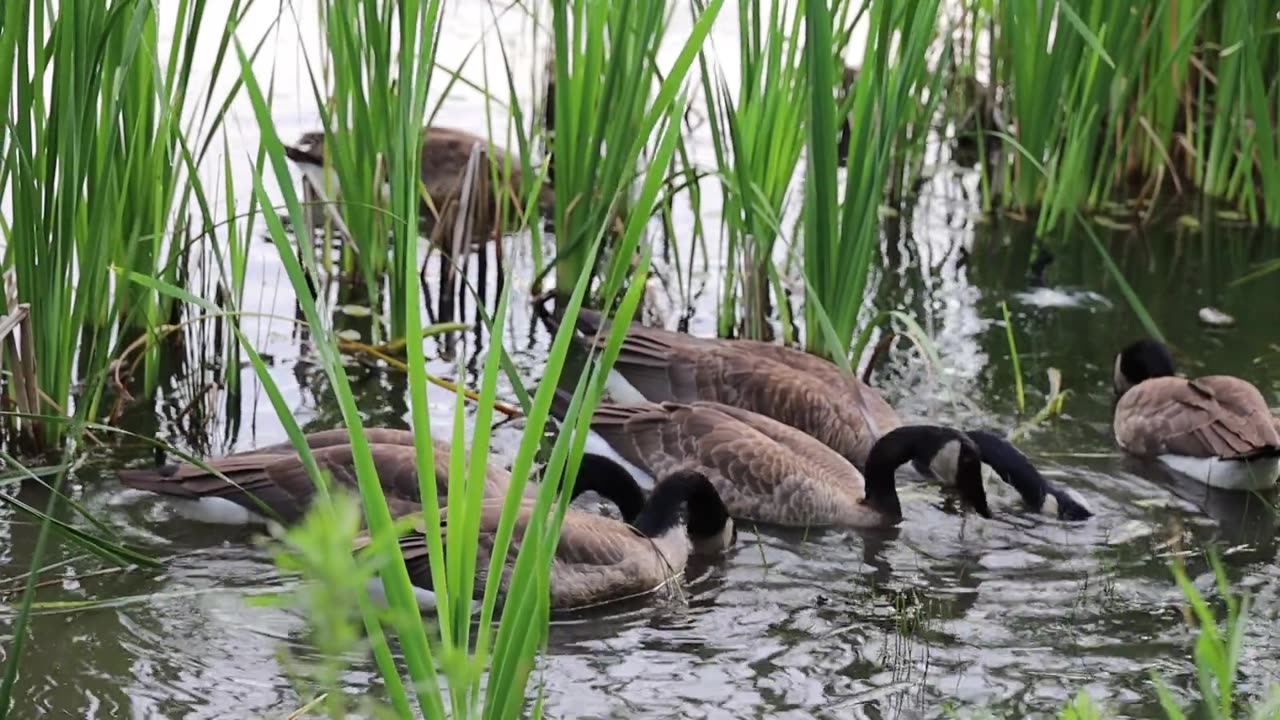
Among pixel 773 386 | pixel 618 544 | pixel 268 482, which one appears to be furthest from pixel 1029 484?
pixel 268 482

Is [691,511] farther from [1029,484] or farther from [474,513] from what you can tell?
[474,513]

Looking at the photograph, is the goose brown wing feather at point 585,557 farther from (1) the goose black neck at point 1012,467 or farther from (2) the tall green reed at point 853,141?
(1) the goose black neck at point 1012,467

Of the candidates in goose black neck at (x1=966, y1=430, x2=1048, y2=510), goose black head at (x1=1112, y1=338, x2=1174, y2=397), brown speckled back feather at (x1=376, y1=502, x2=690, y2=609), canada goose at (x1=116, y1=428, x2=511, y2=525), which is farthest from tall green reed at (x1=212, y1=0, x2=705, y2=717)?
goose black head at (x1=1112, y1=338, x2=1174, y2=397)

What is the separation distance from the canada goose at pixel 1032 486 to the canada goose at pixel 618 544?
3.87ft

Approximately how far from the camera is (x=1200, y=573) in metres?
6.20

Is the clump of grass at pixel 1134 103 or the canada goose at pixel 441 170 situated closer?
the clump of grass at pixel 1134 103

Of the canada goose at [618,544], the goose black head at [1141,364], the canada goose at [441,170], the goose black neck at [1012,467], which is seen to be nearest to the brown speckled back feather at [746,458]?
the canada goose at [618,544]

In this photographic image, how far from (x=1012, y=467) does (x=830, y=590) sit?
3.98 ft

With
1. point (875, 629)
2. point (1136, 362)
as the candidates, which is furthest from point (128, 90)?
point (1136, 362)

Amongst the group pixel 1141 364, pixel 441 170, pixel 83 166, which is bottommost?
pixel 1141 364

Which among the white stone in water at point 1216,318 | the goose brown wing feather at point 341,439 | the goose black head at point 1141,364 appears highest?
the white stone in water at point 1216,318

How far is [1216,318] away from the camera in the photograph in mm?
8945

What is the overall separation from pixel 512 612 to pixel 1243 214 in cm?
817

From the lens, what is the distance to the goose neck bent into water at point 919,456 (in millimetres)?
6770
